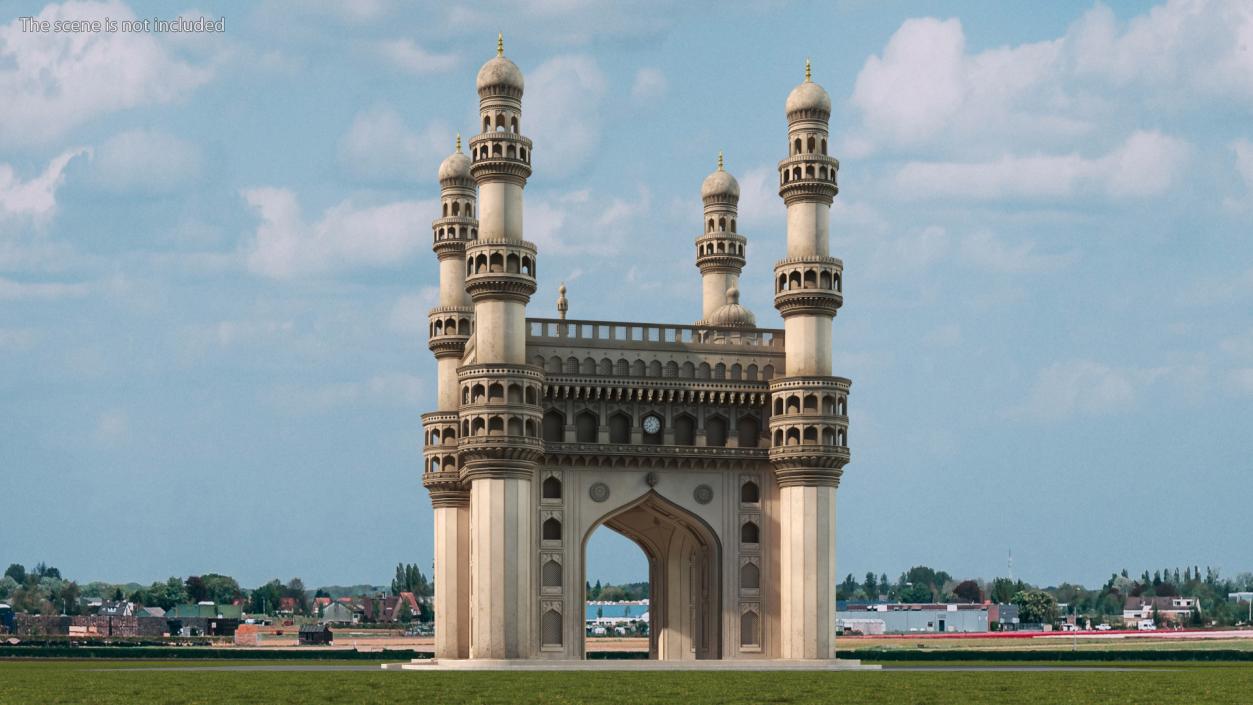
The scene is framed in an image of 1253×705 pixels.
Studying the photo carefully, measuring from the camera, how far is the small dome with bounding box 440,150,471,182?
324 ft

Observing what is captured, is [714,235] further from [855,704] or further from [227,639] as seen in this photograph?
[227,639]

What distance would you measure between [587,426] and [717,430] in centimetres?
617

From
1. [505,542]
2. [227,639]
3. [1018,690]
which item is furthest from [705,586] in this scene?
[227,639]

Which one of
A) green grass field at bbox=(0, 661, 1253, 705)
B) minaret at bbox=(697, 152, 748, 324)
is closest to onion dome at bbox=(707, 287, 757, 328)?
minaret at bbox=(697, 152, 748, 324)

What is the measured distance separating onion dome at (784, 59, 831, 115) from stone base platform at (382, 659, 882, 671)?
25.7 metres

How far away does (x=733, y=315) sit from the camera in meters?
91.6

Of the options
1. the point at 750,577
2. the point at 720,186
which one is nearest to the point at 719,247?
the point at 720,186

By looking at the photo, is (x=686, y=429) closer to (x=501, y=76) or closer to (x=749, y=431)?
(x=749, y=431)

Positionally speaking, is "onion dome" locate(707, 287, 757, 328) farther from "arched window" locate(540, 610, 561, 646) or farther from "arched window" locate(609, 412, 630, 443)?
"arched window" locate(540, 610, 561, 646)

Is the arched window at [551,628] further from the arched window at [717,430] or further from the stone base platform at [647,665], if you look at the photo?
the arched window at [717,430]

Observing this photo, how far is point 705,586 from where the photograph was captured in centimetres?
8538

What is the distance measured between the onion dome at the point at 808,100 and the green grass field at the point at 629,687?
27112mm

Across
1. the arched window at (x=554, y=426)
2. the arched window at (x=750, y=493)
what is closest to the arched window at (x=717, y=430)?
the arched window at (x=750, y=493)

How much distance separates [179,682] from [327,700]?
46.3 feet
